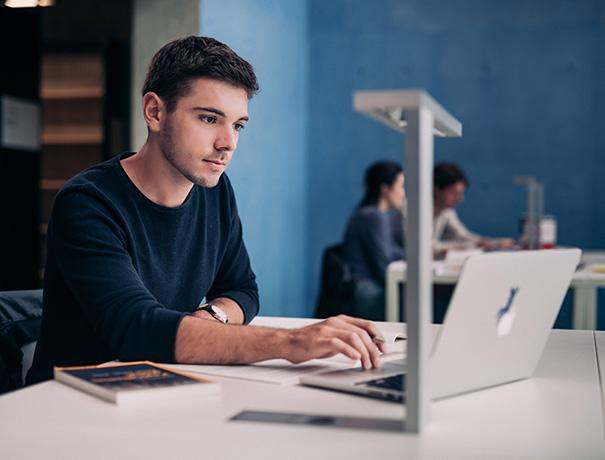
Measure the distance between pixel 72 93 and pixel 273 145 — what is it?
1.95 m

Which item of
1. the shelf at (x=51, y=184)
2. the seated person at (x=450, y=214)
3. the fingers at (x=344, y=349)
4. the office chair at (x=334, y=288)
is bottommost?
the office chair at (x=334, y=288)

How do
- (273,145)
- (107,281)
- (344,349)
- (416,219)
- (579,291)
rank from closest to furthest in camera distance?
(416,219) < (344,349) < (107,281) < (579,291) < (273,145)

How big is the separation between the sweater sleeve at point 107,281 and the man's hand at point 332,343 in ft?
0.65

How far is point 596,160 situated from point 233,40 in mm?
3086

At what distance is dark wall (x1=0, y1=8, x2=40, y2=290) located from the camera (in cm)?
459

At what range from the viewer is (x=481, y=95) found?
6203 millimetres

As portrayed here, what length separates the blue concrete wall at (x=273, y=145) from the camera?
433 centimetres

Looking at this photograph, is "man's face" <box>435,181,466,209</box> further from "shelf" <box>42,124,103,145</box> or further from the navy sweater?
the navy sweater

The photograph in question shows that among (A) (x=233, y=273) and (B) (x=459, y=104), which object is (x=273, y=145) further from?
(A) (x=233, y=273)

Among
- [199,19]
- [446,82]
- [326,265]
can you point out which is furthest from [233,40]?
[446,82]

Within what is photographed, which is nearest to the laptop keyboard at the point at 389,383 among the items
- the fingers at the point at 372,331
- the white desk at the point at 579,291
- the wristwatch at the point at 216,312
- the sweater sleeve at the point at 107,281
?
the fingers at the point at 372,331

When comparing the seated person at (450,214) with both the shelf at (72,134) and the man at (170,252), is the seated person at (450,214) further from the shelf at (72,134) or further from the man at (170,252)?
the man at (170,252)

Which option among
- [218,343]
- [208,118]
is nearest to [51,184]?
[208,118]

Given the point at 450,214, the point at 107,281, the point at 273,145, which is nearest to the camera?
the point at 107,281
